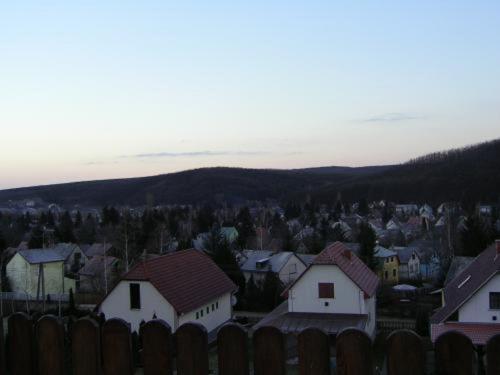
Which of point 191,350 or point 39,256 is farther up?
point 191,350

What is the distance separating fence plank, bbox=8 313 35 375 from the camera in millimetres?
3258

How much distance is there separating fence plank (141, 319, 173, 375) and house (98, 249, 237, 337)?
64.2 feet

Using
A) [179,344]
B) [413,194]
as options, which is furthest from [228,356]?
[413,194]

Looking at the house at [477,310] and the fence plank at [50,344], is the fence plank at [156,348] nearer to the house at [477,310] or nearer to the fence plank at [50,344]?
the fence plank at [50,344]

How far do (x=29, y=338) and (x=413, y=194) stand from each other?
491 ft

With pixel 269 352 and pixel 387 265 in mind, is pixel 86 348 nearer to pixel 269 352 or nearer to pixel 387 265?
pixel 269 352

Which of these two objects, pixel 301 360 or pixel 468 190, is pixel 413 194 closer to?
pixel 468 190

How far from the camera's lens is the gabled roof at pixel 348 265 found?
2469cm

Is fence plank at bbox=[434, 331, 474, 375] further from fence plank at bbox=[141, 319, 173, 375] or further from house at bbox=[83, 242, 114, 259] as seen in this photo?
house at bbox=[83, 242, 114, 259]

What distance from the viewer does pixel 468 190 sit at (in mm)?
122875

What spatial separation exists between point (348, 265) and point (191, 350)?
23.3 meters

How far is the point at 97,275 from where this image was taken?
128ft

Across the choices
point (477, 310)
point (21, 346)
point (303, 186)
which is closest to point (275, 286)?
point (477, 310)

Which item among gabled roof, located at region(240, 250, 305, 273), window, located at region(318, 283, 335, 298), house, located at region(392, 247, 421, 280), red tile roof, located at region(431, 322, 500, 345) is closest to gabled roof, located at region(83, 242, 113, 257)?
gabled roof, located at region(240, 250, 305, 273)
